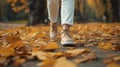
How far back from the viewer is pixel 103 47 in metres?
3.50

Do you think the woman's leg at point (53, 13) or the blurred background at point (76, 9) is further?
the blurred background at point (76, 9)

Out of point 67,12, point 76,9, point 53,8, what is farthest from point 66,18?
point 76,9

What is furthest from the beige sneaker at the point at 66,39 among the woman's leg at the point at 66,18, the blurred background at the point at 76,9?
the blurred background at the point at 76,9

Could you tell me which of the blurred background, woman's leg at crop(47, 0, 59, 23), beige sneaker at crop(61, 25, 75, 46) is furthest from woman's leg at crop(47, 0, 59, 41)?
the blurred background

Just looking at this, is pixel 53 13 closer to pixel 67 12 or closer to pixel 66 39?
pixel 67 12

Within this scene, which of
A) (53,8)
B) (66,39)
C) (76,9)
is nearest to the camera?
(66,39)

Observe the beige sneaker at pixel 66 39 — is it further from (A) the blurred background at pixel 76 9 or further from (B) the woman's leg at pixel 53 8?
(A) the blurred background at pixel 76 9

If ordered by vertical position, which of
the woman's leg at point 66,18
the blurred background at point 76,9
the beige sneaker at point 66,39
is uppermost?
the woman's leg at point 66,18

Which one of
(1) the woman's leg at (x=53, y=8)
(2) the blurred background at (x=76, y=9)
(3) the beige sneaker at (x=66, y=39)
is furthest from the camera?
(2) the blurred background at (x=76, y=9)

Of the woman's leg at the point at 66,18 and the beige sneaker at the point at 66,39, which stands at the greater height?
the woman's leg at the point at 66,18

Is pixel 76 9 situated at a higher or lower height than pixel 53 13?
lower

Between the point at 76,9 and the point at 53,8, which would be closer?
the point at 53,8

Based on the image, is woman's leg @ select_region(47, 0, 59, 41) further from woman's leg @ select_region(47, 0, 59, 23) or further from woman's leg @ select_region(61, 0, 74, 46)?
woman's leg @ select_region(61, 0, 74, 46)

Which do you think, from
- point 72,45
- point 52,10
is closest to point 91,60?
point 72,45
